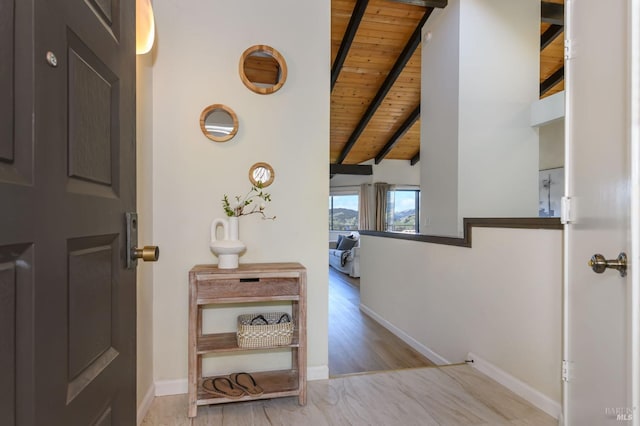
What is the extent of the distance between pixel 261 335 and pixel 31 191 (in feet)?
4.94

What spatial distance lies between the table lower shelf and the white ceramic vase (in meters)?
0.68

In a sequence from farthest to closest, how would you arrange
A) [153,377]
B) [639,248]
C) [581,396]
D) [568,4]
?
[153,377]
[568,4]
[581,396]
[639,248]

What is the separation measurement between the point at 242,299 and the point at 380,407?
951mm

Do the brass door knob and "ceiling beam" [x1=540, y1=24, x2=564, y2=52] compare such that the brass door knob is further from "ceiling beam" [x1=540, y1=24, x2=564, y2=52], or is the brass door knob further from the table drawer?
"ceiling beam" [x1=540, y1=24, x2=564, y2=52]

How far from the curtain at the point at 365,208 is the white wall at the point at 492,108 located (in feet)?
17.0

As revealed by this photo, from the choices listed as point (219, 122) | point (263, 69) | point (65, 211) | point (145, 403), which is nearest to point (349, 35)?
point (263, 69)

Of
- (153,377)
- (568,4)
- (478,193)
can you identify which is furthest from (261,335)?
(478,193)

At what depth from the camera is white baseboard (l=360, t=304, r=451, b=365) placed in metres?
2.84

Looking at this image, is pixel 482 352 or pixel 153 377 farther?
pixel 482 352

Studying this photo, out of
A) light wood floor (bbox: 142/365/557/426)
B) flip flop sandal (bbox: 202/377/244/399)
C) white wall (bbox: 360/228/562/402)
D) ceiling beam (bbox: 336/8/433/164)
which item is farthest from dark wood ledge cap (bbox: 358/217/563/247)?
ceiling beam (bbox: 336/8/433/164)

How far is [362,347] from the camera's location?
321cm

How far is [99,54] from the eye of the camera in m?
0.70

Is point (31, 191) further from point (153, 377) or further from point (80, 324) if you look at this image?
point (153, 377)

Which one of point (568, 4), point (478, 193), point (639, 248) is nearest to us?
point (639, 248)
